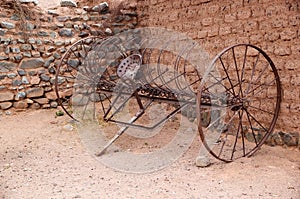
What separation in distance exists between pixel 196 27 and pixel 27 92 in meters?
2.73

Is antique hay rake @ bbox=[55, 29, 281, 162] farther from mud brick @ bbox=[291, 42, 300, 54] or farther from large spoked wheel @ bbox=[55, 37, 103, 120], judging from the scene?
mud brick @ bbox=[291, 42, 300, 54]

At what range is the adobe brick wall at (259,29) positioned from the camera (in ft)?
11.3

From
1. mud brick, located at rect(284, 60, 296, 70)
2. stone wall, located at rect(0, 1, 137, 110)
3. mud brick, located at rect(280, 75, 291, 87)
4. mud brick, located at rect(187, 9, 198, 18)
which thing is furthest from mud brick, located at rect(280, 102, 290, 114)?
stone wall, located at rect(0, 1, 137, 110)

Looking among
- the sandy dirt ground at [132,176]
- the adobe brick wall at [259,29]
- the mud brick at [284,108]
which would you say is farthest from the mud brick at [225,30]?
the sandy dirt ground at [132,176]

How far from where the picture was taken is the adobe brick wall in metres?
3.46

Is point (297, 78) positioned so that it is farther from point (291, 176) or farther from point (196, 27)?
point (196, 27)

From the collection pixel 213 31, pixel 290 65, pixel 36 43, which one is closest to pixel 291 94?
pixel 290 65

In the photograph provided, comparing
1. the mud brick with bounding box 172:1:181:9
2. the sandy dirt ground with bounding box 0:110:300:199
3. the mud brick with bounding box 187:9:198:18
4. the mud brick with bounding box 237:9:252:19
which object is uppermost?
the mud brick with bounding box 172:1:181:9

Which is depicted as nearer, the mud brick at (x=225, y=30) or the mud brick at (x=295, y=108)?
the mud brick at (x=295, y=108)

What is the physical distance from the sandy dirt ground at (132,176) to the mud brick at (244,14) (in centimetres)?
154

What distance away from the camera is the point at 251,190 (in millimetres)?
2676

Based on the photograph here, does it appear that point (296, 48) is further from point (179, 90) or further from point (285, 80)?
point (179, 90)

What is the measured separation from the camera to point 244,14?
3922 millimetres

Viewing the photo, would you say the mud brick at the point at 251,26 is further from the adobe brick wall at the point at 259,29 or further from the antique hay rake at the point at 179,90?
the antique hay rake at the point at 179,90
